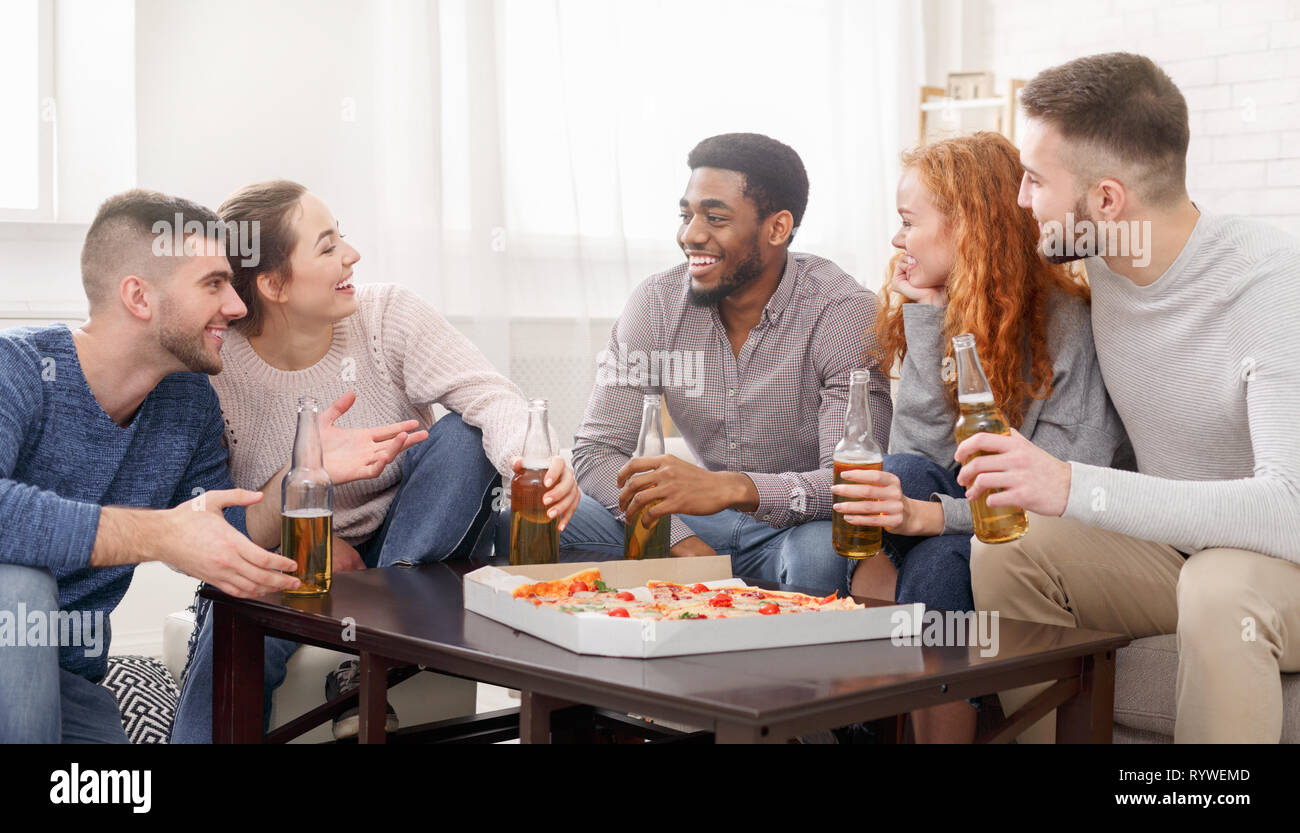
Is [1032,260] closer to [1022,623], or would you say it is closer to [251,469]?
[1022,623]

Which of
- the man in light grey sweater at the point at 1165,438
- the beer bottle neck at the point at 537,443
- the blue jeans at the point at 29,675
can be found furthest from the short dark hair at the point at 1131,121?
the blue jeans at the point at 29,675

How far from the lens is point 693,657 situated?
127cm

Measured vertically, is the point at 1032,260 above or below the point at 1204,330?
above

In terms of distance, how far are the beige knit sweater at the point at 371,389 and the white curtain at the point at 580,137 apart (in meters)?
1.18

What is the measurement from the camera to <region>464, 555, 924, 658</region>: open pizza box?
1251 mm

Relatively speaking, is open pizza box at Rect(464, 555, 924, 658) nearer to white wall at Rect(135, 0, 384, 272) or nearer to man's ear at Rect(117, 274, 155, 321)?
man's ear at Rect(117, 274, 155, 321)

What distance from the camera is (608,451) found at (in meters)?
2.50

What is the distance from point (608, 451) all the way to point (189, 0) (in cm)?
164

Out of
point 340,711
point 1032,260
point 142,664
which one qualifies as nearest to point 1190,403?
point 1032,260

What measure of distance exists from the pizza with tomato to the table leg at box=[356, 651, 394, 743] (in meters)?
0.20

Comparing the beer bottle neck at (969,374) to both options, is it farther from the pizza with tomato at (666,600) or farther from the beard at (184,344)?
the beard at (184,344)

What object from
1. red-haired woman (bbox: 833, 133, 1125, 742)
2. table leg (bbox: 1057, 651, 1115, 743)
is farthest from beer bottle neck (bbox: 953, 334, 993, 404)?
table leg (bbox: 1057, 651, 1115, 743)

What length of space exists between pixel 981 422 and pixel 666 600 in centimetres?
47

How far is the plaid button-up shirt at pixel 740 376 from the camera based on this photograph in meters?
2.44
